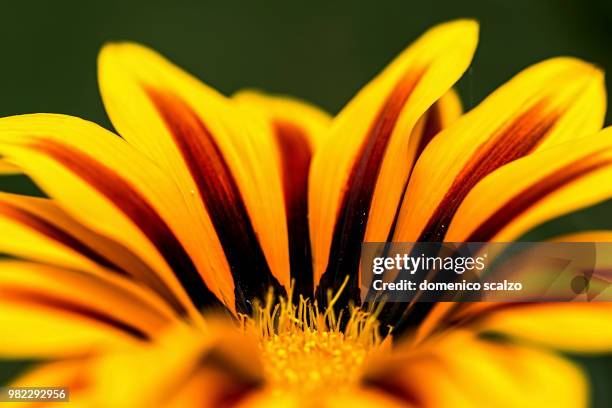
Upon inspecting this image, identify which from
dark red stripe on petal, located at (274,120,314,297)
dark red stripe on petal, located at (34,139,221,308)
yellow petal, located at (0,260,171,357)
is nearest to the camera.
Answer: yellow petal, located at (0,260,171,357)

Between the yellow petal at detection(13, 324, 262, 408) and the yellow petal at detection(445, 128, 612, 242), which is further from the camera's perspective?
the yellow petal at detection(445, 128, 612, 242)

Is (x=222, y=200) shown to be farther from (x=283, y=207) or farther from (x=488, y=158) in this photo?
(x=488, y=158)

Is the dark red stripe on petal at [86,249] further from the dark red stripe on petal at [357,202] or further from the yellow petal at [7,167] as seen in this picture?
the dark red stripe on petal at [357,202]

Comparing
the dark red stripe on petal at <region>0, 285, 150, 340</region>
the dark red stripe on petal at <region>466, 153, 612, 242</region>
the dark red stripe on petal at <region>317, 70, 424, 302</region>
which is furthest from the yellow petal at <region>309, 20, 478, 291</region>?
the dark red stripe on petal at <region>0, 285, 150, 340</region>

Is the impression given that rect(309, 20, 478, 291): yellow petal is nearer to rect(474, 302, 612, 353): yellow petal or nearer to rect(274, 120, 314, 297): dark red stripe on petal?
rect(274, 120, 314, 297): dark red stripe on petal

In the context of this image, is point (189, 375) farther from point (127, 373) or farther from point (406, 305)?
point (406, 305)

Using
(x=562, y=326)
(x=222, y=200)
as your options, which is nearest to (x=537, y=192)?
(x=562, y=326)

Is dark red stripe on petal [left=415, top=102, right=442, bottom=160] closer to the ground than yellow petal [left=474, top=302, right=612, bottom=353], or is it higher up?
higher up
